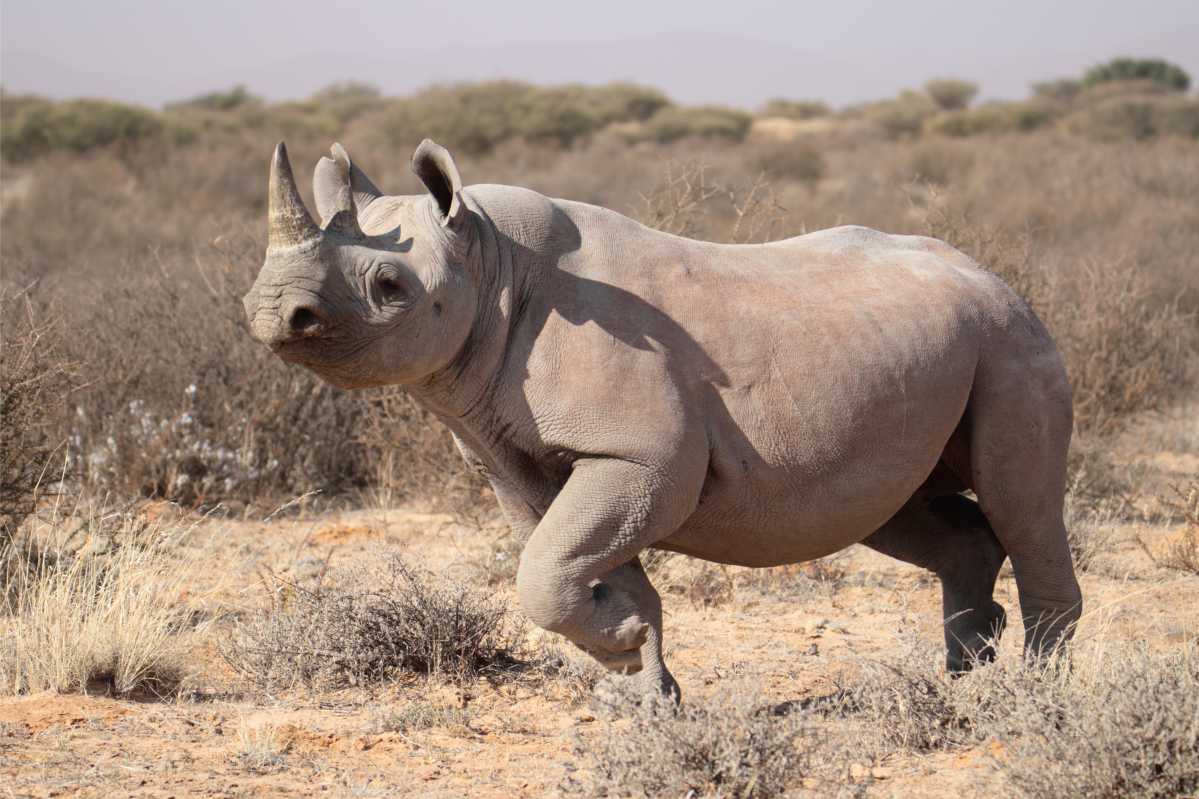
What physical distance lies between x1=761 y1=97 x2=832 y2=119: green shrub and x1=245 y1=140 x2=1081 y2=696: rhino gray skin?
48603 mm

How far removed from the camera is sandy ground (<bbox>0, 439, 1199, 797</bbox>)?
13.7ft

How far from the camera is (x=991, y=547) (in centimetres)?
530

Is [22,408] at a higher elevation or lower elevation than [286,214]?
lower

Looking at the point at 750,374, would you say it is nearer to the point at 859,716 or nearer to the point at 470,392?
the point at 470,392

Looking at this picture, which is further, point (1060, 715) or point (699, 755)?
point (1060, 715)

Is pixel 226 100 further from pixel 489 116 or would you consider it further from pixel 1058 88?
pixel 1058 88

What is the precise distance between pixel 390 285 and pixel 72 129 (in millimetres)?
29863

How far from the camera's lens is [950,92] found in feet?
167

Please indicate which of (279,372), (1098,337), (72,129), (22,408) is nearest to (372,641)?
(22,408)

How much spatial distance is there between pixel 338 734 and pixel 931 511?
238cm

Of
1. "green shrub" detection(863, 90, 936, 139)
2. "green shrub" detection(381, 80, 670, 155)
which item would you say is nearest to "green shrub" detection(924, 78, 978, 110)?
"green shrub" detection(863, 90, 936, 139)

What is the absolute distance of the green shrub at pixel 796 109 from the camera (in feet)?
Result: 172

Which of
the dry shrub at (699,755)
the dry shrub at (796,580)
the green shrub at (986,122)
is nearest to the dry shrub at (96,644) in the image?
the dry shrub at (699,755)

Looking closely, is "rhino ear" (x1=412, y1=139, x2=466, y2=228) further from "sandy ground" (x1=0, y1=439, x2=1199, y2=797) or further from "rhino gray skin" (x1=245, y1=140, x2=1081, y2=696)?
"sandy ground" (x1=0, y1=439, x2=1199, y2=797)
